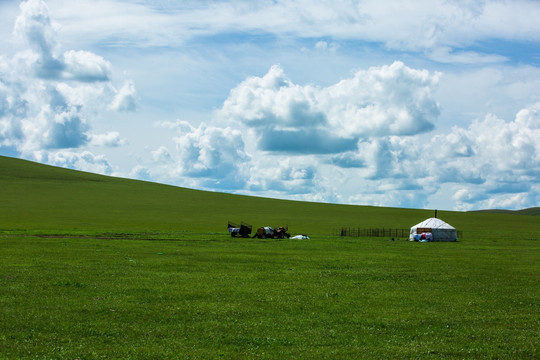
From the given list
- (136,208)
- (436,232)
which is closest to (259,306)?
(436,232)

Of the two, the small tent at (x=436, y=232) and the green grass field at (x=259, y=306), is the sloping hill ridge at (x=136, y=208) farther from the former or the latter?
the green grass field at (x=259, y=306)

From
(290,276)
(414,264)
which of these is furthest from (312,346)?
(414,264)

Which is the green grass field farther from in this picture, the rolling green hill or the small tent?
the rolling green hill

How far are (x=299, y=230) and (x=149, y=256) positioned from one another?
201ft

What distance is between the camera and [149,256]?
3900 centimetres

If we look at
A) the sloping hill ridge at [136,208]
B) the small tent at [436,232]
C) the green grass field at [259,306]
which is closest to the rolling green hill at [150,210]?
the sloping hill ridge at [136,208]

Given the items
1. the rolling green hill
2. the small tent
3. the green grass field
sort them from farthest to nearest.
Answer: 1. the rolling green hill
2. the small tent
3. the green grass field

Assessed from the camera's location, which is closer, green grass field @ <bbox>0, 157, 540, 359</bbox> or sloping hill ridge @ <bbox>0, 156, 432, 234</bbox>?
green grass field @ <bbox>0, 157, 540, 359</bbox>

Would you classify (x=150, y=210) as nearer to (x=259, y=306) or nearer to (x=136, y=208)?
(x=136, y=208)

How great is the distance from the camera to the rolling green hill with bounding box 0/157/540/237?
318 ft

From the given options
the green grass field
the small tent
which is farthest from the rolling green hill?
the green grass field

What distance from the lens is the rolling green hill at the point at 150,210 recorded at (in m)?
97.0

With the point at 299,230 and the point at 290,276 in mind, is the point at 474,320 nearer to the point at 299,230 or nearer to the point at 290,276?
the point at 290,276

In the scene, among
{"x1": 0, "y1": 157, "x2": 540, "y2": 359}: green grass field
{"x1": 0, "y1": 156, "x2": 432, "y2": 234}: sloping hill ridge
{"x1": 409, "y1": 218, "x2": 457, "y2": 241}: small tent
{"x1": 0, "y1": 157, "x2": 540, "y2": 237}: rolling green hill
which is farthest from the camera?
{"x1": 0, "y1": 157, "x2": 540, "y2": 237}: rolling green hill
